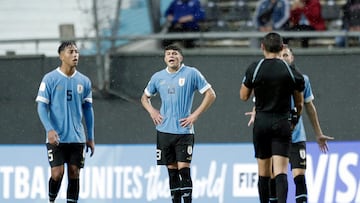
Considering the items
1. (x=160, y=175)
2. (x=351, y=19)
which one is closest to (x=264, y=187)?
(x=160, y=175)

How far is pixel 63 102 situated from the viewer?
1258cm

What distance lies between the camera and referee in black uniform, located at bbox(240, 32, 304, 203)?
10.9 metres

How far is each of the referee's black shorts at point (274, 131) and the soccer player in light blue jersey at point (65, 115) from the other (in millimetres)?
2521

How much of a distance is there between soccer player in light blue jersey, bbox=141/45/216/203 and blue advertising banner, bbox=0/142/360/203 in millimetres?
2271

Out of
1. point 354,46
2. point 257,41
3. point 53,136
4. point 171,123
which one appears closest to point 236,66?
point 257,41

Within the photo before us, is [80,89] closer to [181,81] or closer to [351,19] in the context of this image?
[181,81]

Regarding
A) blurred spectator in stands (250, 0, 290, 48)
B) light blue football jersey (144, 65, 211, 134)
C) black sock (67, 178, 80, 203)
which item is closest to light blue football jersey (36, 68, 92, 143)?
black sock (67, 178, 80, 203)

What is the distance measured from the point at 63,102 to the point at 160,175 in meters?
2.95

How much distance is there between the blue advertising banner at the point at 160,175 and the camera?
14695 mm

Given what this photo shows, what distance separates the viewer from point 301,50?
50.0 feet

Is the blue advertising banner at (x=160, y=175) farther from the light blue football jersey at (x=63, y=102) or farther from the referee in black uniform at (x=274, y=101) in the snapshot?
the referee in black uniform at (x=274, y=101)

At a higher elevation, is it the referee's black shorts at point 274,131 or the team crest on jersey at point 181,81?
the team crest on jersey at point 181,81


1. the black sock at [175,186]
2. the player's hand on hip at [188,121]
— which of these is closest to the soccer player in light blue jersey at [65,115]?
the black sock at [175,186]

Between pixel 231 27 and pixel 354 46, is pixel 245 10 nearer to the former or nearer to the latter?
pixel 231 27
